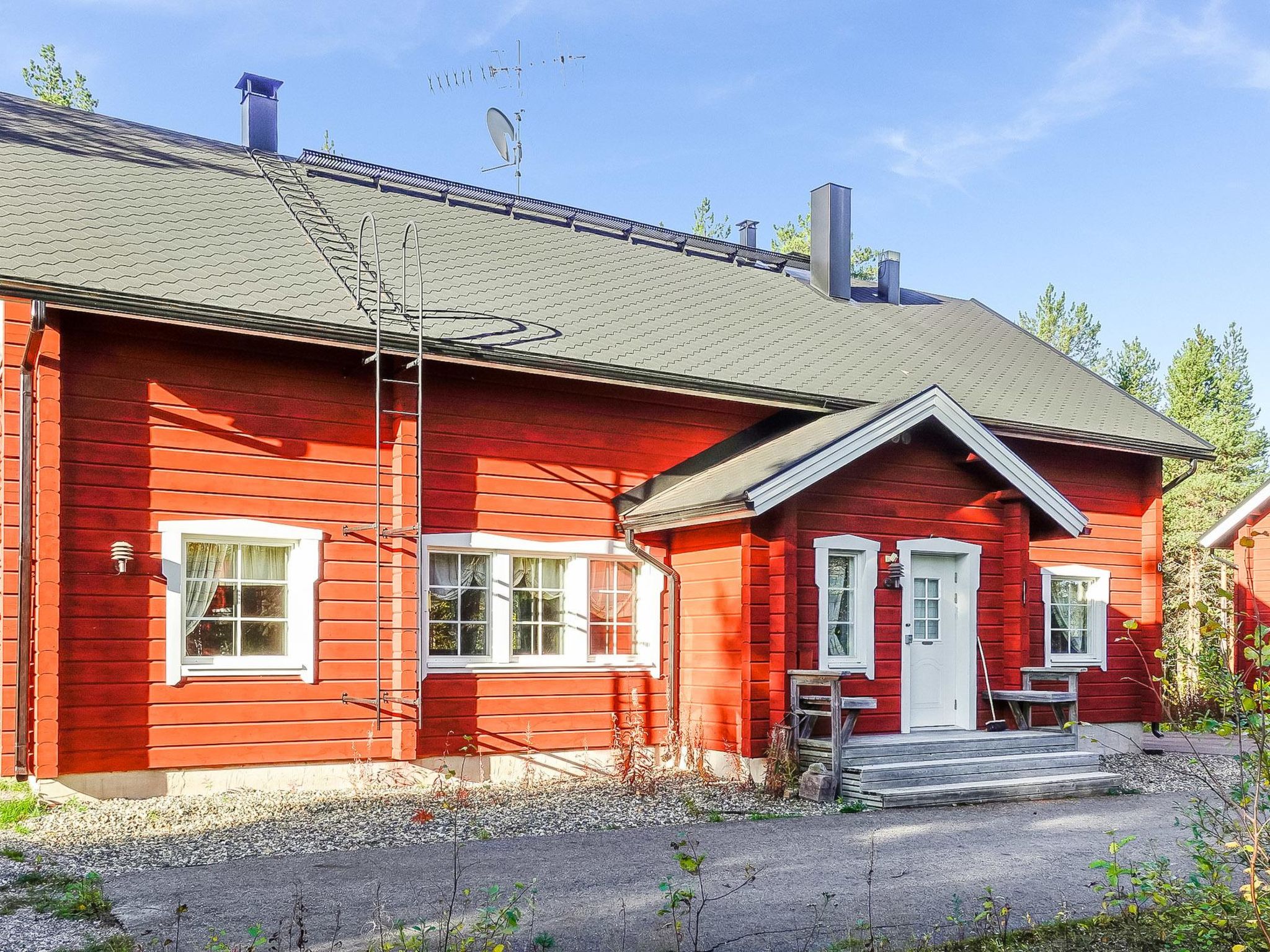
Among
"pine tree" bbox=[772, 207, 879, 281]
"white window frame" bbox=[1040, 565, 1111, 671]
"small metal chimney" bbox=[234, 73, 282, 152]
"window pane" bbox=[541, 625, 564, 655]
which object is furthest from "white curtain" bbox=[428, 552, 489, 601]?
"pine tree" bbox=[772, 207, 879, 281]

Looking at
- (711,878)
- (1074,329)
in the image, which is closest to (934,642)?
(711,878)

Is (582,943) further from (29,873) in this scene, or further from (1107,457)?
(1107,457)

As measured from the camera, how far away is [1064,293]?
122ft

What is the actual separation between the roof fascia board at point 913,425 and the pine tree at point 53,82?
87.3ft

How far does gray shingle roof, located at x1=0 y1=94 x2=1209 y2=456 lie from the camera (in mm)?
10102

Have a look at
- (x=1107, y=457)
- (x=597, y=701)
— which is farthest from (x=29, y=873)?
(x=1107, y=457)

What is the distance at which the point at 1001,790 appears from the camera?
35.1ft

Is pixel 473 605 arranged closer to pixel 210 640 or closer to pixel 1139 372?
pixel 210 640

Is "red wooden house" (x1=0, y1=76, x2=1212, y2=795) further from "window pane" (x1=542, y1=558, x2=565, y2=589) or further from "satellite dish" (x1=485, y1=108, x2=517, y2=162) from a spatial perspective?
"satellite dish" (x1=485, y1=108, x2=517, y2=162)

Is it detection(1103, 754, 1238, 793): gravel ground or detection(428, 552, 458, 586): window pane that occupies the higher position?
detection(428, 552, 458, 586): window pane

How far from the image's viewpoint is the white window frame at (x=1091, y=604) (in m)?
15.0

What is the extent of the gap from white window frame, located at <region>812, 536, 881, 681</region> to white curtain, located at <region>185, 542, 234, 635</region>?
5.80 metres

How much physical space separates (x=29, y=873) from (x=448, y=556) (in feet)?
16.0

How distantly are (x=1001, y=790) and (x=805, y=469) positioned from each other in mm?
3512
